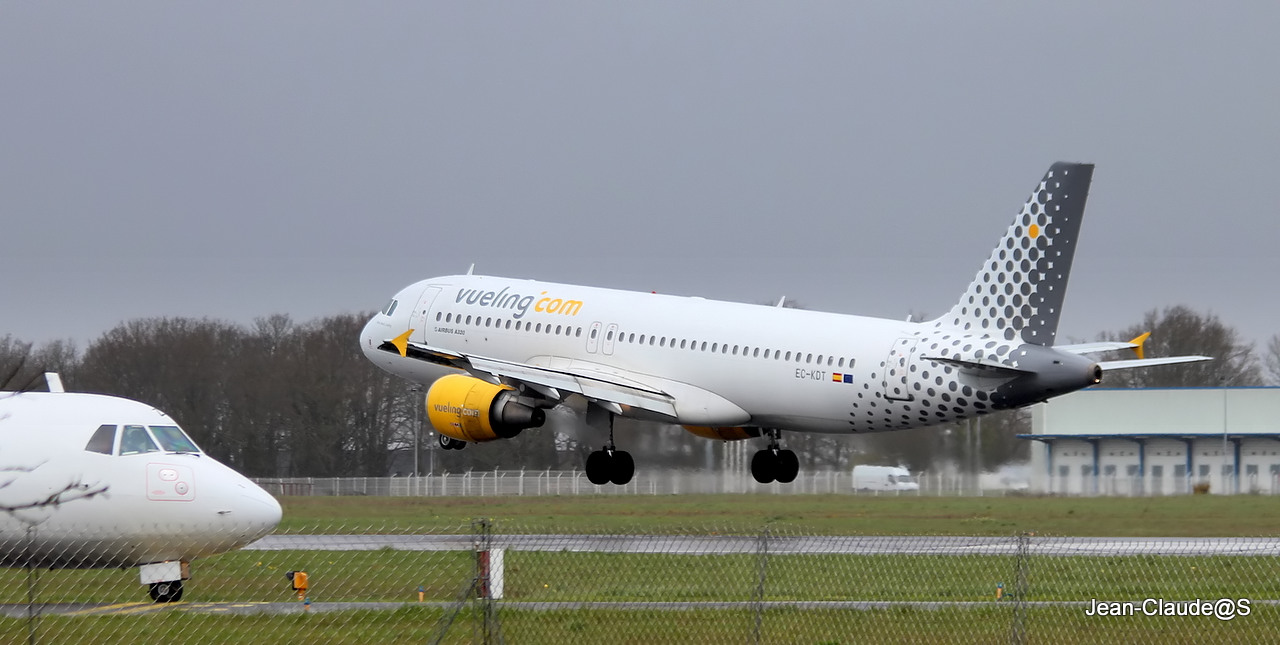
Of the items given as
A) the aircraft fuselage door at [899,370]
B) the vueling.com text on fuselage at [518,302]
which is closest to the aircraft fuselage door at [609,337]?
the vueling.com text on fuselage at [518,302]

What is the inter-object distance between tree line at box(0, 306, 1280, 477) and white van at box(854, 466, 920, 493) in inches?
20.3

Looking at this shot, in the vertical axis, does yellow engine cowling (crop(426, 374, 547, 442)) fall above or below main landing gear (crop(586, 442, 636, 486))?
above

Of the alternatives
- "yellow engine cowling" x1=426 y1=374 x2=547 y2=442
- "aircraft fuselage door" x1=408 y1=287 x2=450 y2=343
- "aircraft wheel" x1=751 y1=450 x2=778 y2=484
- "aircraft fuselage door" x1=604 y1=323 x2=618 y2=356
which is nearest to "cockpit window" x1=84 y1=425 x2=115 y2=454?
"yellow engine cowling" x1=426 y1=374 x2=547 y2=442

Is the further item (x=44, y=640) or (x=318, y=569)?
(x=318, y=569)

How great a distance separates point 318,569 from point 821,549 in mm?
9331

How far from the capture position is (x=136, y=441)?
21.2 meters

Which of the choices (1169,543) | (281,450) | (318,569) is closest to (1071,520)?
(1169,543)

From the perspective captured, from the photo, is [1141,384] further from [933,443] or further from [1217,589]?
[1217,589]

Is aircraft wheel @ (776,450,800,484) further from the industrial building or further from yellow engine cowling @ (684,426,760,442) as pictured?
the industrial building

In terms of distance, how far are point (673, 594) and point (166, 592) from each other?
7036 mm

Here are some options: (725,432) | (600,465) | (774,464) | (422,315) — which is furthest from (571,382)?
(422,315)

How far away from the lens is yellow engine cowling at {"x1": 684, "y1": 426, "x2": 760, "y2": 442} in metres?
38.7

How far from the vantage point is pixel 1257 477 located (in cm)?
6144

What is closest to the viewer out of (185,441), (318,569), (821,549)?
(185,441)
